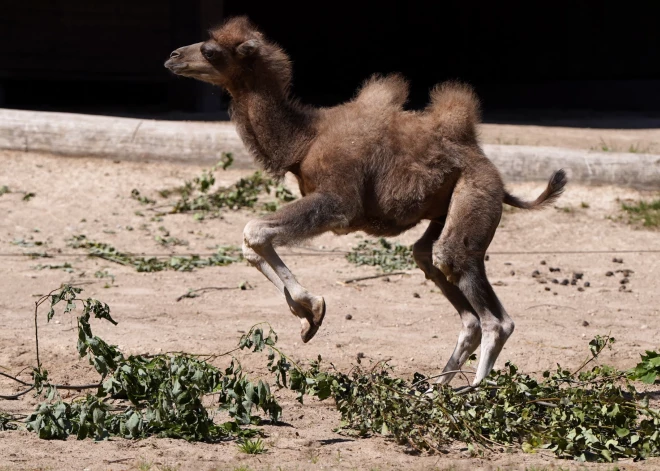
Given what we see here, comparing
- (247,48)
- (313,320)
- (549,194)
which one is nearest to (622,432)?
(313,320)

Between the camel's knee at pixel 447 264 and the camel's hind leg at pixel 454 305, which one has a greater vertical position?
the camel's knee at pixel 447 264

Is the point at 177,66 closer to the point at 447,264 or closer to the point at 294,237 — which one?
the point at 294,237

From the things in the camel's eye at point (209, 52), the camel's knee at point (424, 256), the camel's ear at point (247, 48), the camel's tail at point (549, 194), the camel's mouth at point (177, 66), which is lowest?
the camel's knee at point (424, 256)

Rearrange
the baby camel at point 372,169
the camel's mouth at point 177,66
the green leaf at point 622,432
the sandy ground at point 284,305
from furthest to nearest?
the camel's mouth at point 177,66, the baby camel at point 372,169, the green leaf at point 622,432, the sandy ground at point 284,305

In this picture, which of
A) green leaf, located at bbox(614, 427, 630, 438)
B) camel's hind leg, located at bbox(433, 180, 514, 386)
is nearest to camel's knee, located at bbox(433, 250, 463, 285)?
camel's hind leg, located at bbox(433, 180, 514, 386)

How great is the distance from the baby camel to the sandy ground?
2.94 ft

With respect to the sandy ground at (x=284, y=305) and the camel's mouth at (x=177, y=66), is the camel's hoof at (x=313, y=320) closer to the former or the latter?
the sandy ground at (x=284, y=305)

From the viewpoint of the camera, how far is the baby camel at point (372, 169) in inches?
249

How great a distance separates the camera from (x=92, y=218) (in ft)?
36.9

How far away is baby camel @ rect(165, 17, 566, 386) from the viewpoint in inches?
249

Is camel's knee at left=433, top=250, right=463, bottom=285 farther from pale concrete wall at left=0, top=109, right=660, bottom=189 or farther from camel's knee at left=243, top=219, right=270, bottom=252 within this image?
pale concrete wall at left=0, top=109, right=660, bottom=189

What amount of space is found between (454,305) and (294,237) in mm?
1310

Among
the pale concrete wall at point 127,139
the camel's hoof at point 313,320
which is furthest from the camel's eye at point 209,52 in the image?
the pale concrete wall at point 127,139

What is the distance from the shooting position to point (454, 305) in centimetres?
690
